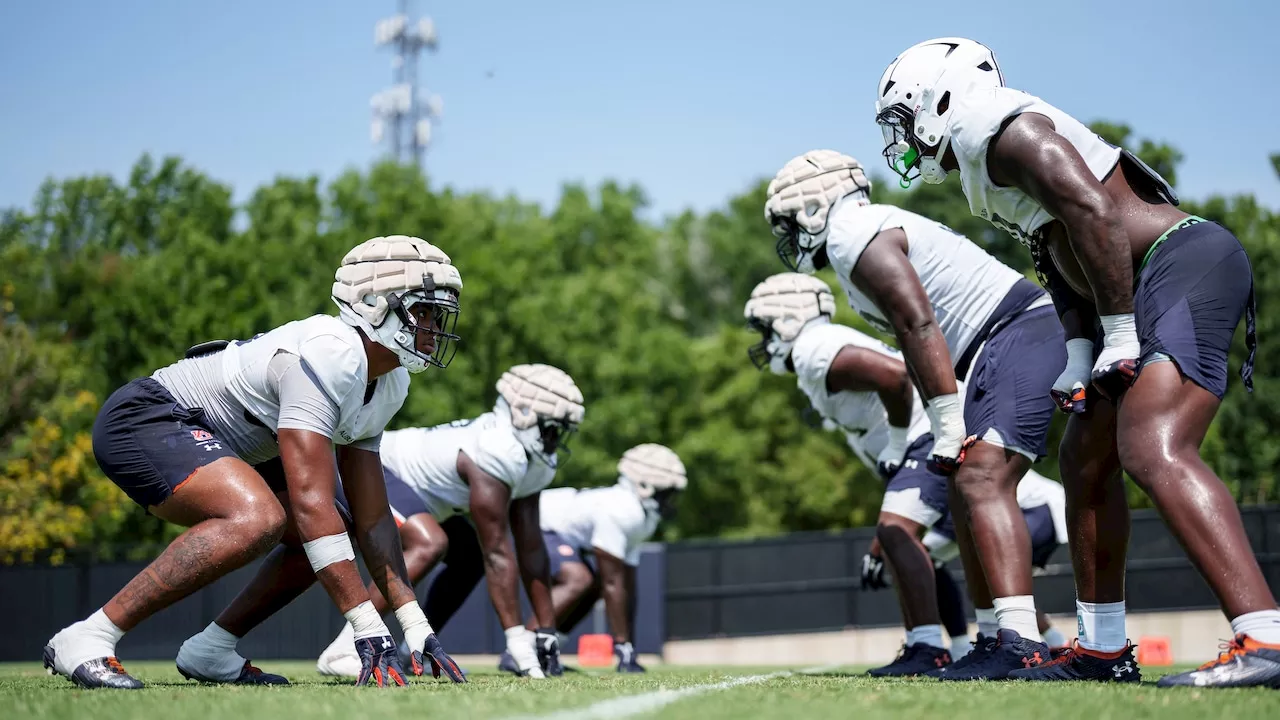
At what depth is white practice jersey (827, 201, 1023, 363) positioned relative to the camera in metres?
6.16

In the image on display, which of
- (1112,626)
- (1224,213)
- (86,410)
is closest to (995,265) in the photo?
(1112,626)

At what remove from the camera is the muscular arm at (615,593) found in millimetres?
10773

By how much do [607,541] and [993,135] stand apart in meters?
6.83

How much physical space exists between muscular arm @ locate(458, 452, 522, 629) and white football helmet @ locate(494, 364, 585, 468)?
45 cm

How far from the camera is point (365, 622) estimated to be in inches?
199

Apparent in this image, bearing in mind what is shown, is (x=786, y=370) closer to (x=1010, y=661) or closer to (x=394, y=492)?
(x=394, y=492)

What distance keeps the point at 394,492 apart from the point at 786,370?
270 centimetres

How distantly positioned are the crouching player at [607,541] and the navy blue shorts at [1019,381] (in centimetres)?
530

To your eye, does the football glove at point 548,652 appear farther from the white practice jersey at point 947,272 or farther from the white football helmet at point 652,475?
the white practice jersey at point 947,272

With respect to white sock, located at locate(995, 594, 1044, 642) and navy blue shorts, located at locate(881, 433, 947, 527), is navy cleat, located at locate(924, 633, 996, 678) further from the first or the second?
navy blue shorts, located at locate(881, 433, 947, 527)

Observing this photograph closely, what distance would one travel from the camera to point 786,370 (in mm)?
8453

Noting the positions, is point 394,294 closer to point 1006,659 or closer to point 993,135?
point 993,135

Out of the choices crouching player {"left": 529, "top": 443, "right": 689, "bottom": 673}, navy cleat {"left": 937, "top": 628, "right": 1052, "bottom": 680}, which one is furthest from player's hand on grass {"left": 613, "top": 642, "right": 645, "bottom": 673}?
navy cleat {"left": 937, "top": 628, "right": 1052, "bottom": 680}

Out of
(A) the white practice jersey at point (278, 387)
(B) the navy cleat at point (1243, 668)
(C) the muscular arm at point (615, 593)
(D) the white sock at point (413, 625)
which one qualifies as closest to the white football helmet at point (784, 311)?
(C) the muscular arm at point (615, 593)
